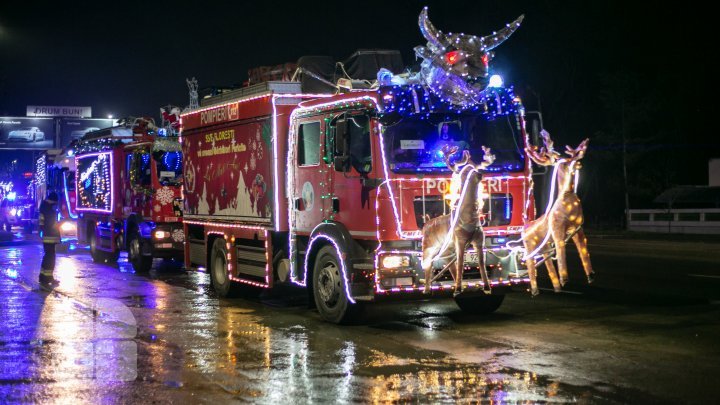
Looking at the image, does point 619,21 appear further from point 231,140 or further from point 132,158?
point 231,140

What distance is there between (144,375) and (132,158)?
44.5ft

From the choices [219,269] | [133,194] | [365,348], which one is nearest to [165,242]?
[133,194]

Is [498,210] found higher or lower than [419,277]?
higher

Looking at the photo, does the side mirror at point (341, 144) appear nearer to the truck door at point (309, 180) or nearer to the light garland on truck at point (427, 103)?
the light garland on truck at point (427, 103)

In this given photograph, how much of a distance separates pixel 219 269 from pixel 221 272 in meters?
0.10

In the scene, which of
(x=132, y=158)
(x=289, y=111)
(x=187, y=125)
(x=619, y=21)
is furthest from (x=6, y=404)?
(x=619, y=21)

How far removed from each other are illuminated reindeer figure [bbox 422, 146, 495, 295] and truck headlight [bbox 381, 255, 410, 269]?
0.23 metres

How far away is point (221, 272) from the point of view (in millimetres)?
15906

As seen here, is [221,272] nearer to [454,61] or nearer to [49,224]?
[49,224]

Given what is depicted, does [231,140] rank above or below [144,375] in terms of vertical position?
above

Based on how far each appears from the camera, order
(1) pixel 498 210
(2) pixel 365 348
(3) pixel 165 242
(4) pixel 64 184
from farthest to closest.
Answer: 1. (4) pixel 64 184
2. (3) pixel 165 242
3. (1) pixel 498 210
4. (2) pixel 365 348

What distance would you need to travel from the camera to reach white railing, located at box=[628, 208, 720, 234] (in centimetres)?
3850

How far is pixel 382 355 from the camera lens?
10.0 metres

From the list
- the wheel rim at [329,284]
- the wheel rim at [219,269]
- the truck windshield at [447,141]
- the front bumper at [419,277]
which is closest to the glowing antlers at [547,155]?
the truck windshield at [447,141]
